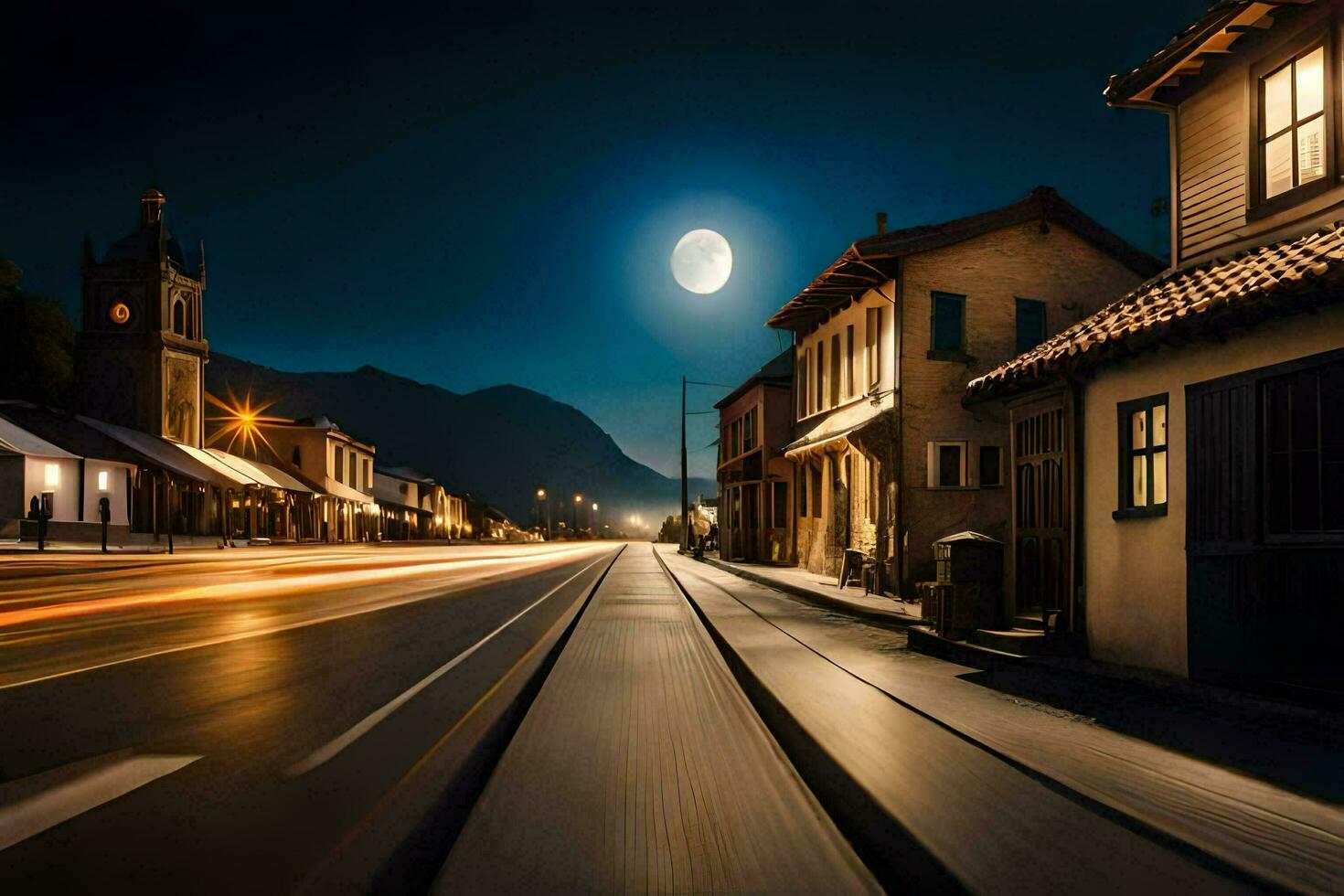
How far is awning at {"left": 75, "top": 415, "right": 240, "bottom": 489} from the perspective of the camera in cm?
4503

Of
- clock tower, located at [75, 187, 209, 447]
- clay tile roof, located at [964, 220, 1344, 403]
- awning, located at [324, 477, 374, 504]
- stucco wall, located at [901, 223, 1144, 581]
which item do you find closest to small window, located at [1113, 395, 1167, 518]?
clay tile roof, located at [964, 220, 1344, 403]

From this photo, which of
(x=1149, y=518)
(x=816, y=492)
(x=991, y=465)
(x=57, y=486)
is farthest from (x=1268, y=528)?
(x=57, y=486)

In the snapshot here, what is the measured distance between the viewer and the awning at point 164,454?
45031 millimetres

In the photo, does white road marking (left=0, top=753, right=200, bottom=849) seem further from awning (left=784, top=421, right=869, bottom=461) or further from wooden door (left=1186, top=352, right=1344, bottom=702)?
awning (left=784, top=421, right=869, bottom=461)

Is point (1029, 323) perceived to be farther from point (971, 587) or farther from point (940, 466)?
point (971, 587)

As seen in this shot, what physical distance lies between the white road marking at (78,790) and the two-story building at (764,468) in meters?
28.6

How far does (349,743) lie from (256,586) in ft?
53.8

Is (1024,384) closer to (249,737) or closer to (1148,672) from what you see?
(1148,672)

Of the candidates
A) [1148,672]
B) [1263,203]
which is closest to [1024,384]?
[1263,203]

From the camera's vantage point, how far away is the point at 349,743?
5.43 metres

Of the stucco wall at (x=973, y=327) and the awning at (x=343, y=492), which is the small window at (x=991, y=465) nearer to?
the stucco wall at (x=973, y=327)

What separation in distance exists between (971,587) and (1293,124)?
18.7 feet

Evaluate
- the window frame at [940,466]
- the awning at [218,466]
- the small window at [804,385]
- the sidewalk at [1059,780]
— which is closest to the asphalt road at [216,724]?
the sidewalk at [1059,780]

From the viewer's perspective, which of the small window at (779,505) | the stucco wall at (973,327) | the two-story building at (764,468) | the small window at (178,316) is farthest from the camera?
the small window at (178,316)
